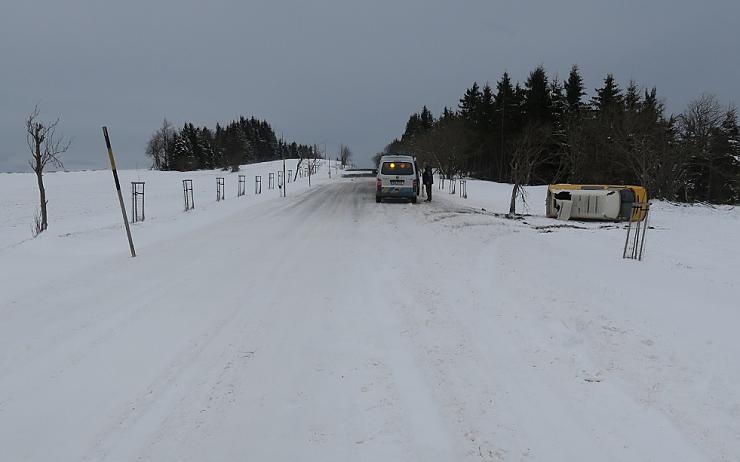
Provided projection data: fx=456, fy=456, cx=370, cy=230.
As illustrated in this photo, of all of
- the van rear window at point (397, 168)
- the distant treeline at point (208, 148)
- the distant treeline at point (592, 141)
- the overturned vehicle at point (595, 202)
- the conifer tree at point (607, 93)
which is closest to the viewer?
the overturned vehicle at point (595, 202)

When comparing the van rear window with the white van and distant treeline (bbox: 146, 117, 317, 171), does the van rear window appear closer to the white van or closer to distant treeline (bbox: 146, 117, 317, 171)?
the white van

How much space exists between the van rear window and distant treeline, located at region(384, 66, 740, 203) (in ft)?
15.4

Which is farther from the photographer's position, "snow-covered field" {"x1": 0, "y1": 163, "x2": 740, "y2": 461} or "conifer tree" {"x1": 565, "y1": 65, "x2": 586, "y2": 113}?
"conifer tree" {"x1": 565, "y1": 65, "x2": 586, "y2": 113}

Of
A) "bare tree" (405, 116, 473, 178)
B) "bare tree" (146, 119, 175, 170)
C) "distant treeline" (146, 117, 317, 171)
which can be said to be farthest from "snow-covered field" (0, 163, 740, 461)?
"bare tree" (146, 119, 175, 170)

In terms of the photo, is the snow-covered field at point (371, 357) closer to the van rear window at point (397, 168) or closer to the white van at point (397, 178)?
the white van at point (397, 178)

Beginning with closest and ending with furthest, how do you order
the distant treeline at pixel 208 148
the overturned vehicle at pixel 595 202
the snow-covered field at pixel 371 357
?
1. the snow-covered field at pixel 371 357
2. the overturned vehicle at pixel 595 202
3. the distant treeline at pixel 208 148

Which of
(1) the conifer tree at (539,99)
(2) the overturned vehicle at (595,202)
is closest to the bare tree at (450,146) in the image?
(1) the conifer tree at (539,99)

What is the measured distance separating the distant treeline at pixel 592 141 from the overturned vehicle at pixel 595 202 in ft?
7.36

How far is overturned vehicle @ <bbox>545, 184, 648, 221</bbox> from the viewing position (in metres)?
15.2

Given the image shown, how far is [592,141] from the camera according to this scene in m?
34.6

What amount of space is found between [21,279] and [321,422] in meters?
6.47

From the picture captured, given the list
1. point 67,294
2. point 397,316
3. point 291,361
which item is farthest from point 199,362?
point 67,294

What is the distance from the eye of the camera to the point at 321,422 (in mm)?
3199

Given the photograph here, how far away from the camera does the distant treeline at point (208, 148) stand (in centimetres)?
9432
